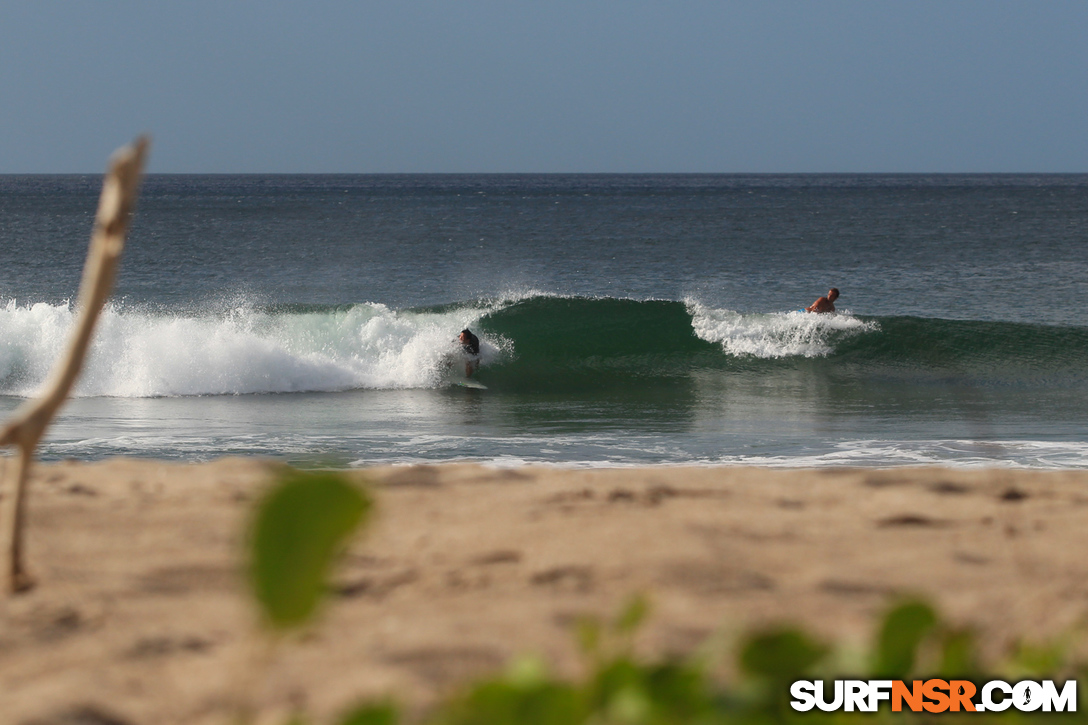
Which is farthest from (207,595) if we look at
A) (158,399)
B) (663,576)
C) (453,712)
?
(158,399)

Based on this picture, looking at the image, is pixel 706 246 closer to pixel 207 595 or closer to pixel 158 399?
pixel 158 399

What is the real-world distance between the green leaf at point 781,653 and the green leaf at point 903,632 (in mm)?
78

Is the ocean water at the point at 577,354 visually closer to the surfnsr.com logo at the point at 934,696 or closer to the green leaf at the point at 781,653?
the green leaf at the point at 781,653

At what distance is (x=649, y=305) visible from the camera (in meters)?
18.3

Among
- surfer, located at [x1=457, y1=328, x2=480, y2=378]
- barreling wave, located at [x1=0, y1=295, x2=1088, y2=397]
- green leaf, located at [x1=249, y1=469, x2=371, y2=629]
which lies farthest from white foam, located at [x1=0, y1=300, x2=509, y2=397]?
green leaf, located at [x1=249, y1=469, x2=371, y2=629]

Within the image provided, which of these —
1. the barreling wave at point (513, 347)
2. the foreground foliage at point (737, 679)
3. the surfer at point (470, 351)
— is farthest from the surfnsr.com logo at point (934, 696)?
the surfer at point (470, 351)

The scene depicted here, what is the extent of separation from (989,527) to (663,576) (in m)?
1.46

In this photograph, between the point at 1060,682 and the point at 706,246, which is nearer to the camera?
the point at 1060,682

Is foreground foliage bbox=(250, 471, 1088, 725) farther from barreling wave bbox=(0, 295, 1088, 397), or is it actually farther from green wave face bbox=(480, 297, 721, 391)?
green wave face bbox=(480, 297, 721, 391)

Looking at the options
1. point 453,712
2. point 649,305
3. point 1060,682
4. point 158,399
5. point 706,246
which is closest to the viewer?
point 453,712

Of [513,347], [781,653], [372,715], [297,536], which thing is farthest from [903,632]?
[513,347]

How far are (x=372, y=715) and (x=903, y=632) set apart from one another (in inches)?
24.3

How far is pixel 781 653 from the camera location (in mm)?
1195

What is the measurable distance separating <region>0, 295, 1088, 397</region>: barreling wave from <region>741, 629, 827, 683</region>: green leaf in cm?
1244
